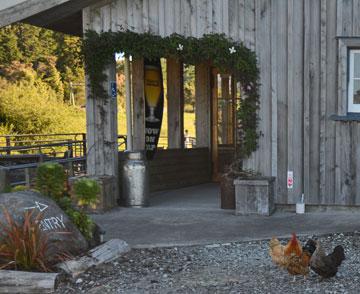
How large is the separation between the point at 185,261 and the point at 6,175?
2803mm

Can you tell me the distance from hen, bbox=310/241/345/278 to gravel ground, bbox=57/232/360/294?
0.14 metres

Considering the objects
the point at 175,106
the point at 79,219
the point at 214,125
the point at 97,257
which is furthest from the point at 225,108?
the point at 97,257

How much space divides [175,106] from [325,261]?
684 cm

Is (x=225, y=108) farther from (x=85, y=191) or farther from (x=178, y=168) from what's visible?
(x=85, y=191)

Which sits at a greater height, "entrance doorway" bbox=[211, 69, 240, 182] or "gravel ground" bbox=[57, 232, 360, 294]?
"entrance doorway" bbox=[211, 69, 240, 182]

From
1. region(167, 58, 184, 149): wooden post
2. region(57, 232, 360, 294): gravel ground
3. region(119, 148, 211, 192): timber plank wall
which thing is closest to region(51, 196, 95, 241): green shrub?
region(57, 232, 360, 294): gravel ground

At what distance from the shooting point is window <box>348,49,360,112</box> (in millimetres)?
8016

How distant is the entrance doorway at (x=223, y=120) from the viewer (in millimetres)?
11680

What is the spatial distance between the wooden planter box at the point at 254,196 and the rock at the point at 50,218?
2830 millimetres

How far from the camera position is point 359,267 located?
5449mm

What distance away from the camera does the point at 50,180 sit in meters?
6.24

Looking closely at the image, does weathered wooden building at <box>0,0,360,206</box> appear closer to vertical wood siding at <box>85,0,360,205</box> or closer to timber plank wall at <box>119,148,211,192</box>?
vertical wood siding at <box>85,0,360,205</box>

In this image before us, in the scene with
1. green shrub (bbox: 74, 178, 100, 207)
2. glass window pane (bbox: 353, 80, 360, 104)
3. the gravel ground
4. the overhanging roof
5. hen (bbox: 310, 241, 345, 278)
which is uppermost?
the overhanging roof

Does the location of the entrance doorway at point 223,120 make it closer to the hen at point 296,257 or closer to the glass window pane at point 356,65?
the glass window pane at point 356,65
